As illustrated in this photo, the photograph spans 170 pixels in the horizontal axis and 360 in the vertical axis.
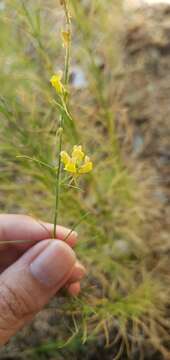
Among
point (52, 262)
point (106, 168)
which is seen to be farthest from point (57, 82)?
point (106, 168)

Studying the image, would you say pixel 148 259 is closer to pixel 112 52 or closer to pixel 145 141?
pixel 145 141

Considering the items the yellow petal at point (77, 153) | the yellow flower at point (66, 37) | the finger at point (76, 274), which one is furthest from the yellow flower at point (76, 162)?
the finger at point (76, 274)

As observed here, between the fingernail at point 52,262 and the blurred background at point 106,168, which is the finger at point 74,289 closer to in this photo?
the blurred background at point 106,168

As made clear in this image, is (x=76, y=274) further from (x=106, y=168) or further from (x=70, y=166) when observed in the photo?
(x=70, y=166)

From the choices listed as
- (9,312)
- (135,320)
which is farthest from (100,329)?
(9,312)

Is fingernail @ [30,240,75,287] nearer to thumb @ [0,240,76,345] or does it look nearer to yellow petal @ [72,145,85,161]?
thumb @ [0,240,76,345]

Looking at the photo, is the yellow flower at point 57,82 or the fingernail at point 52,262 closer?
the yellow flower at point 57,82
